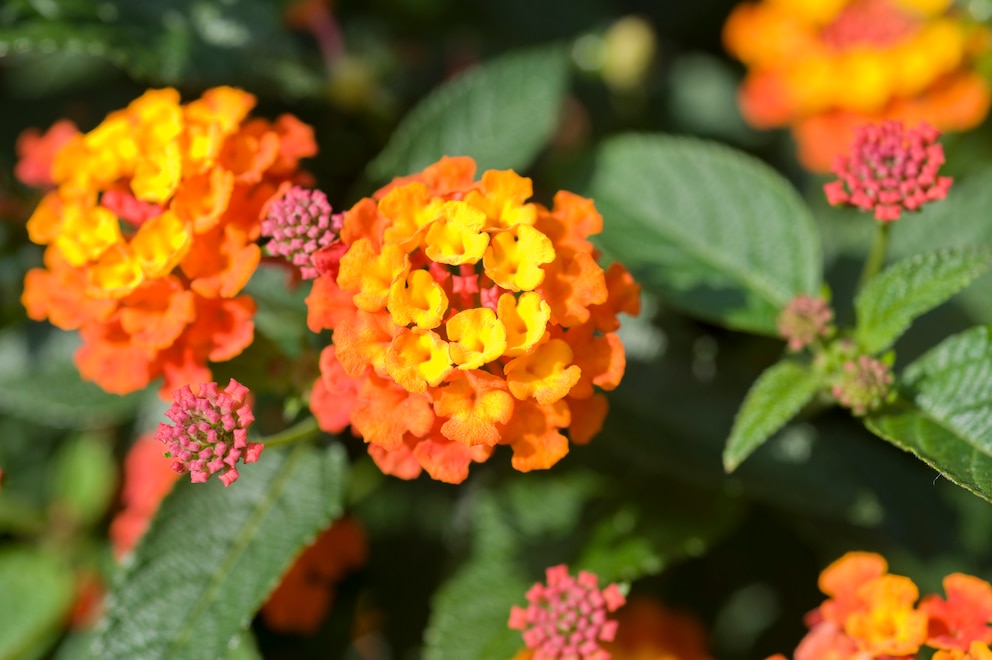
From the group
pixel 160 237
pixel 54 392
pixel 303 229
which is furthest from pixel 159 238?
pixel 54 392

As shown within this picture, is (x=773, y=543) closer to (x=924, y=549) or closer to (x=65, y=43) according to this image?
(x=924, y=549)

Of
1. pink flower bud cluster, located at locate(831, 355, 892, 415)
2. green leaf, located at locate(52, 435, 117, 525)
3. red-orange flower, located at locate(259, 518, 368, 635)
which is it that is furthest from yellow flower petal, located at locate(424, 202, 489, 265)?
green leaf, located at locate(52, 435, 117, 525)

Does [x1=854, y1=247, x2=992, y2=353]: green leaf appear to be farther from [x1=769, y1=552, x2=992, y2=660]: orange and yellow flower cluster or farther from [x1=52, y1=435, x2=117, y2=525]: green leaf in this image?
[x1=52, y1=435, x2=117, y2=525]: green leaf

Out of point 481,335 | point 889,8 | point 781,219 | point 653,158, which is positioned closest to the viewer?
point 481,335

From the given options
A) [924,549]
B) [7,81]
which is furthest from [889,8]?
[7,81]

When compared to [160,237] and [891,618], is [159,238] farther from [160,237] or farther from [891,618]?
[891,618]

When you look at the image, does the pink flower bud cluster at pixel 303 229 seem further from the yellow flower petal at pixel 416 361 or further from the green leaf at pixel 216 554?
the green leaf at pixel 216 554

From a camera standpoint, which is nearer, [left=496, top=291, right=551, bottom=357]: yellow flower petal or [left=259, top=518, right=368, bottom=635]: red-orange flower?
[left=496, top=291, right=551, bottom=357]: yellow flower petal
